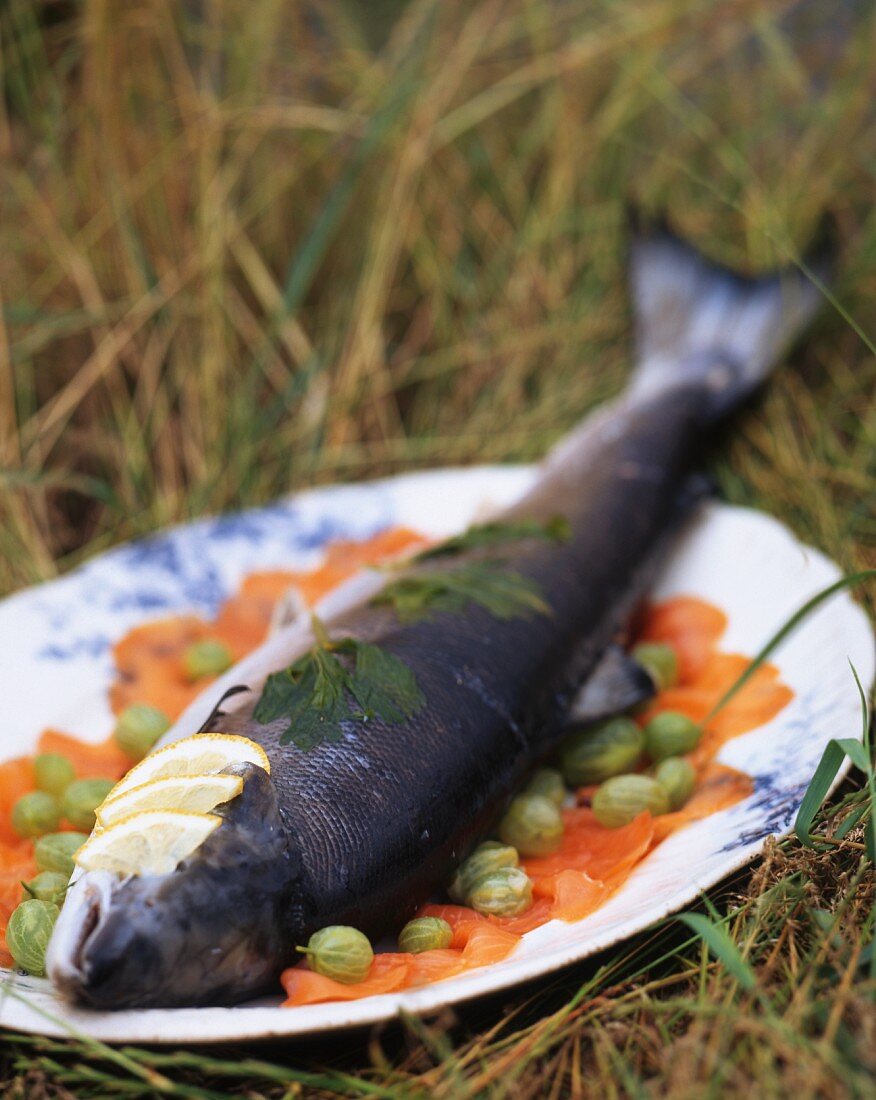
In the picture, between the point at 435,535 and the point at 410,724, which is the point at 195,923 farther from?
the point at 435,535

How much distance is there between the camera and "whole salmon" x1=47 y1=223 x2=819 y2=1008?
1454 mm

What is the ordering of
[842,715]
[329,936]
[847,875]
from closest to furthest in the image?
[329,936], [847,875], [842,715]

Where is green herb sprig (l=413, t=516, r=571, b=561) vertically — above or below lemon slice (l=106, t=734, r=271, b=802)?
above

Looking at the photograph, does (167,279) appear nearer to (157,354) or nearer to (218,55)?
(157,354)

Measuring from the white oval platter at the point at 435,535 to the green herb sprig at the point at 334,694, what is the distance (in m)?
0.40

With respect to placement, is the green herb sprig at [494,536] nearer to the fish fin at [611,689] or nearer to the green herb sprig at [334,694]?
the fish fin at [611,689]

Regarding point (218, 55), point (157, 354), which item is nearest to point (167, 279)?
point (157, 354)

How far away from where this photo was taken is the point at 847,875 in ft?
5.59

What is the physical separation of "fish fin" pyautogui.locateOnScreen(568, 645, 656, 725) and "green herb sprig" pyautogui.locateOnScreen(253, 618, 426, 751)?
1.34 ft

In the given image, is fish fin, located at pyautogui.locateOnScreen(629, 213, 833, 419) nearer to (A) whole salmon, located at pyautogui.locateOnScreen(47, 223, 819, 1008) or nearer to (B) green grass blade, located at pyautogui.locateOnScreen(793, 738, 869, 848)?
(A) whole salmon, located at pyautogui.locateOnScreen(47, 223, 819, 1008)

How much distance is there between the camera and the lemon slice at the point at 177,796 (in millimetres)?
1524

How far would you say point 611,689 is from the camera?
2219mm

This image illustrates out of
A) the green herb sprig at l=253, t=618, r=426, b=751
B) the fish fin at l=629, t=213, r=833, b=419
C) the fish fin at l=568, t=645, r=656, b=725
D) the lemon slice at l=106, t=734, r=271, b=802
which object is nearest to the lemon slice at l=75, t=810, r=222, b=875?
the lemon slice at l=106, t=734, r=271, b=802

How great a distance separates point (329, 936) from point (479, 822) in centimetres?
38
